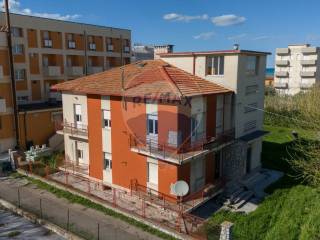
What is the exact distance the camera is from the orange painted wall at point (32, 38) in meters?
28.7

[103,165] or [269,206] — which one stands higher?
[103,165]

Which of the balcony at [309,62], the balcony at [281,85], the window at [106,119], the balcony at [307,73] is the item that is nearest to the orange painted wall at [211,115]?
the window at [106,119]

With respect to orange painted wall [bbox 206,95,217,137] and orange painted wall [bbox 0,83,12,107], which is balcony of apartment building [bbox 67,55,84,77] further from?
orange painted wall [bbox 206,95,217,137]

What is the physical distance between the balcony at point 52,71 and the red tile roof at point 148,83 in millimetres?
10702

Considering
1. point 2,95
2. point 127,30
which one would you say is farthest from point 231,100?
point 127,30

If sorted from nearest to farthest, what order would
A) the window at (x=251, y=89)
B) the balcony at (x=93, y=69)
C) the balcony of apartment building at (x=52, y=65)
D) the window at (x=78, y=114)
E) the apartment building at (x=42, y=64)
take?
the window at (x=251, y=89) → the window at (x=78, y=114) → the apartment building at (x=42, y=64) → the balcony of apartment building at (x=52, y=65) → the balcony at (x=93, y=69)

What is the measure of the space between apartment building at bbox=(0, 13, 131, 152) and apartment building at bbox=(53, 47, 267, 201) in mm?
6818

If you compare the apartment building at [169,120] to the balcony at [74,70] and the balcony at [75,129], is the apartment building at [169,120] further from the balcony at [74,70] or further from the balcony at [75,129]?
the balcony at [74,70]

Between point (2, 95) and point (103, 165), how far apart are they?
40.7 ft

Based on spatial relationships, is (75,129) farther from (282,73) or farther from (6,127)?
(282,73)

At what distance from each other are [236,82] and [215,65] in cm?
168

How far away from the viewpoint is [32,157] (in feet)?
73.6

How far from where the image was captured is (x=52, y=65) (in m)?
31.2

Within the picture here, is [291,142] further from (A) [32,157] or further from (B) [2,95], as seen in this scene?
(B) [2,95]
